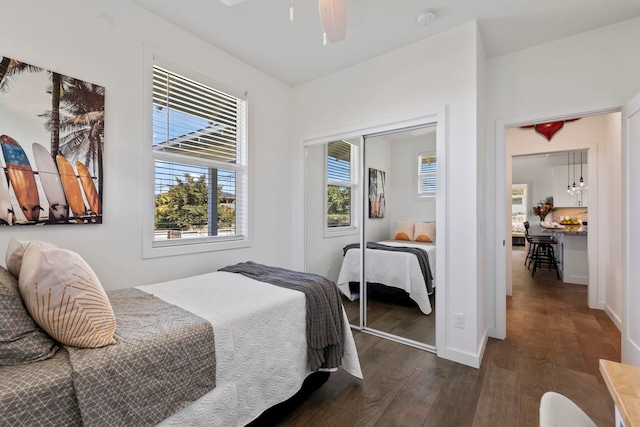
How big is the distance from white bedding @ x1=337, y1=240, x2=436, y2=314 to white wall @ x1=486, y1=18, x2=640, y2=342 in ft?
2.27

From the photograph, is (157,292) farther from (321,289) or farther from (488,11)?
(488,11)

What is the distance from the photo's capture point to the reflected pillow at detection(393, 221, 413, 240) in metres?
2.88

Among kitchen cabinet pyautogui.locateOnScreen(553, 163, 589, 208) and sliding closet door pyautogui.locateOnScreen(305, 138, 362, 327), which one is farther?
kitchen cabinet pyautogui.locateOnScreen(553, 163, 589, 208)

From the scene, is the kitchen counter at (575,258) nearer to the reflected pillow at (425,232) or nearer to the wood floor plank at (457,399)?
the reflected pillow at (425,232)

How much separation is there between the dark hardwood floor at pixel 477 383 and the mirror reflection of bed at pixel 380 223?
352 mm

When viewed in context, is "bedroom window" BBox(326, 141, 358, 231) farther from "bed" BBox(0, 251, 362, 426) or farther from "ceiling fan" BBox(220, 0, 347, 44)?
"ceiling fan" BBox(220, 0, 347, 44)

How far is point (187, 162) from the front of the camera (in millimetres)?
2592

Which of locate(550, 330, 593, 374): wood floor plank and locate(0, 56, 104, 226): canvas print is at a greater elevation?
locate(0, 56, 104, 226): canvas print

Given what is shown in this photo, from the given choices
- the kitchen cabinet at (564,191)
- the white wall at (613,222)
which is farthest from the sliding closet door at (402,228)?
the kitchen cabinet at (564,191)

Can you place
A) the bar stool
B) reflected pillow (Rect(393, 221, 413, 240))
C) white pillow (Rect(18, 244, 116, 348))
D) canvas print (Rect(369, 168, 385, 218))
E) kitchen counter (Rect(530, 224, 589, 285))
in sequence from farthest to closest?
the bar stool
kitchen counter (Rect(530, 224, 589, 285))
canvas print (Rect(369, 168, 385, 218))
reflected pillow (Rect(393, 221, 413, 240))
white pillow (Rect(18, 244, 116, 348))

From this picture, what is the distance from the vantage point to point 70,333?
1073 millimetres

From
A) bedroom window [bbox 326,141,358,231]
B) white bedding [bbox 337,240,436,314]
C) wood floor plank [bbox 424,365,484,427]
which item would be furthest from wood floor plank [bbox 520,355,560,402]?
bedroom window [bbox 326,141,358,231]

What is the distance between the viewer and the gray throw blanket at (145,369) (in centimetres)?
100

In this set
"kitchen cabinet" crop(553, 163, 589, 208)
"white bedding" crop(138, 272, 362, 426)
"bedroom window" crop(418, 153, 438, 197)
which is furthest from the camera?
"kitchen cabinet" crop(553, 163, 589, 208)
